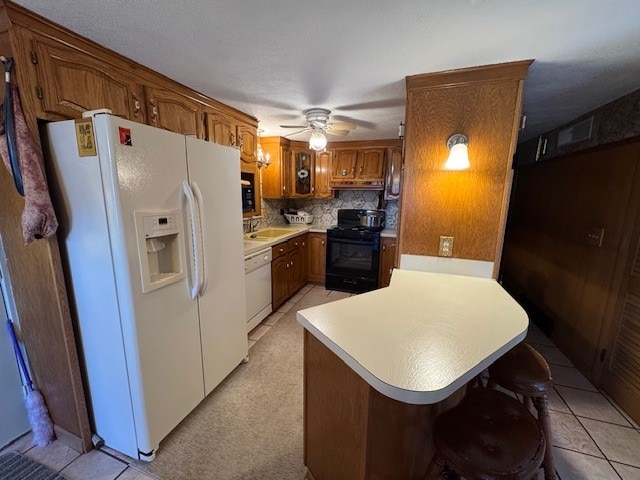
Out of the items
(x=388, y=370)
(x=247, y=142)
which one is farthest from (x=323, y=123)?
(x=388, y=370)

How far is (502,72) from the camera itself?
1.58 m

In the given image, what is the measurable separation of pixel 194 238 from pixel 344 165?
9.56 ft

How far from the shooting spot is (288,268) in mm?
3547

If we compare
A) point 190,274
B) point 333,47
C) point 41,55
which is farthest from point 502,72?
point 41,55

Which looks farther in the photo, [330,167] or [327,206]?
[327,206]

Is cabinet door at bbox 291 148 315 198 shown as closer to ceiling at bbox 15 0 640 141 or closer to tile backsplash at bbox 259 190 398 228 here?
tile backsplash at bbox 259 190 398 228

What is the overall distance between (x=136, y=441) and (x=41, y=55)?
1.99m

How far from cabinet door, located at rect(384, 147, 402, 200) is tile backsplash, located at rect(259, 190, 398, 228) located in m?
0.37

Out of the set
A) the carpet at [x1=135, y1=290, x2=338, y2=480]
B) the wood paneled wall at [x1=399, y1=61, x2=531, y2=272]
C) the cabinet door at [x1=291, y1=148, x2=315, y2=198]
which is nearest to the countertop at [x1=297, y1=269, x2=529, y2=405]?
the wood paneled wall at [x1=399, y1=61, x2=531, y2=272]

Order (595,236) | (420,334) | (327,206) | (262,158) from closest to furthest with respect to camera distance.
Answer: (420,334) < (595,236) < (262,158) < (327,206)

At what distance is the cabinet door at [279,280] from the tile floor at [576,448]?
1908 mm

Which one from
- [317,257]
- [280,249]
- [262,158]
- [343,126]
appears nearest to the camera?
[343,126]

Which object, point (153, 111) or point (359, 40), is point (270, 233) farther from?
point (359, 40)

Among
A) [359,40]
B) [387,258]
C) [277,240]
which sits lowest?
[387,258]
